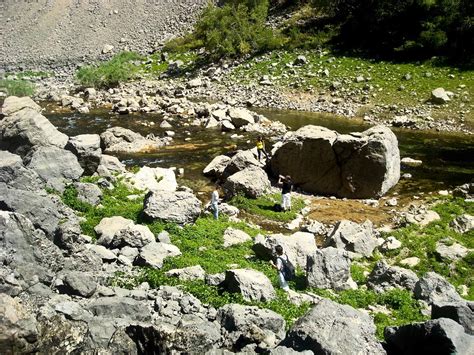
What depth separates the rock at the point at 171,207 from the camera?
21.4 m

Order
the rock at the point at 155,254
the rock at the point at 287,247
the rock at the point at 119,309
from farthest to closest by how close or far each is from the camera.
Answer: the rock at the point at 287,247, the rock at the point at 155,254, the rock at the point at 119,309

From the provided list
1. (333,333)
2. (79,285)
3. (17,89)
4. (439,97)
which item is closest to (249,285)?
(333,333)

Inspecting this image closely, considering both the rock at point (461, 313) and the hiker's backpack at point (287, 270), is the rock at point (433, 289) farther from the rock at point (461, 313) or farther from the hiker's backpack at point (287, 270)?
the hiker's backpack at point (287, 270)

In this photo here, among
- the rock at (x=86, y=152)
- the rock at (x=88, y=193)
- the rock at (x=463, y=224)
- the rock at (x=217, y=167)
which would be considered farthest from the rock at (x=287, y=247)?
the rock at (x=86, y=152)

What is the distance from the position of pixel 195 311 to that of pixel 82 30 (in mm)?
84046

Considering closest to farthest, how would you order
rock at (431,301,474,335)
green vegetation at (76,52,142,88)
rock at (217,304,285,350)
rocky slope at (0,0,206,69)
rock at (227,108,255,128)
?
1. rock at (431,301,474,335)
2. rock at (217,304,285,350)
3. rock at (227,108,255,128)
4. green vegetation at (76,52,142,88)
5. rocky slope at (0,0,206,69)

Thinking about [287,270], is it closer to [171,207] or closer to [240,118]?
[171,207]

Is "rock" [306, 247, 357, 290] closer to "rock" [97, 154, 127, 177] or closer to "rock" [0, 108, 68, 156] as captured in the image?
"rock" [97, 154, 127, 177]

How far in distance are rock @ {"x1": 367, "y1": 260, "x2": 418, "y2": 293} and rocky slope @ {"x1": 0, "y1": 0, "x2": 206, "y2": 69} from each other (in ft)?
224

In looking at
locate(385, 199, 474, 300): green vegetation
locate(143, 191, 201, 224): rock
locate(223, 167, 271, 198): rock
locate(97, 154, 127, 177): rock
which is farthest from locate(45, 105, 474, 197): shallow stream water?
locate(143, 191, 201, 224): rock

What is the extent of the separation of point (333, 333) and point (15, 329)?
24.9 feet

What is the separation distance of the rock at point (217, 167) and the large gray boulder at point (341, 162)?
3400mm

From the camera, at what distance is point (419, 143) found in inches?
1539

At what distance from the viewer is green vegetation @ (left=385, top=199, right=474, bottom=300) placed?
65.4ft
